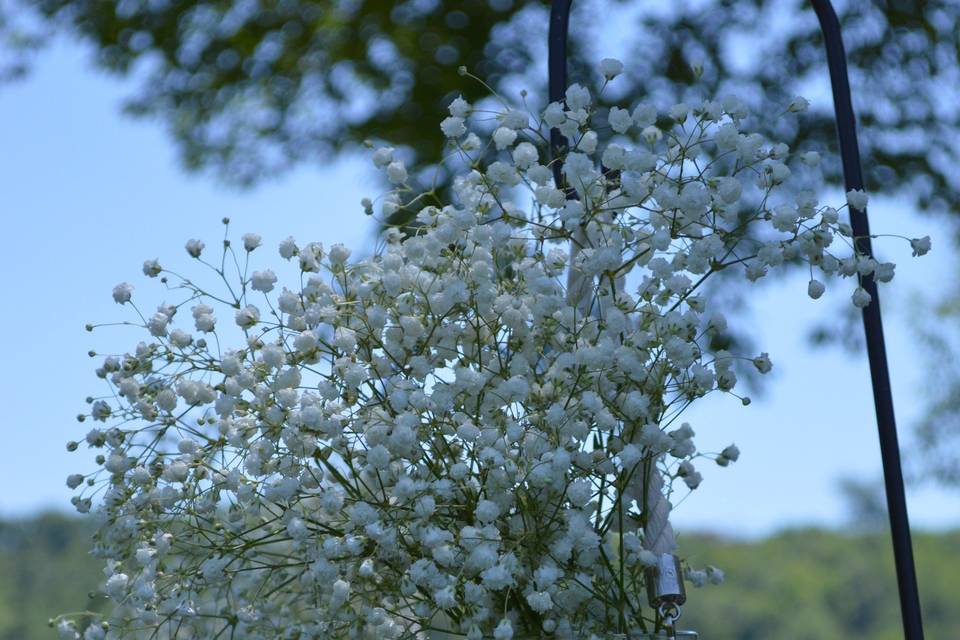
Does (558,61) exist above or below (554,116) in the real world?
above

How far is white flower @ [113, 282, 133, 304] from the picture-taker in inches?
37.1

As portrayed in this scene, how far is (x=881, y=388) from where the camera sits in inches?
41.3

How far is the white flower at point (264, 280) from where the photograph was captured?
35.9 inches

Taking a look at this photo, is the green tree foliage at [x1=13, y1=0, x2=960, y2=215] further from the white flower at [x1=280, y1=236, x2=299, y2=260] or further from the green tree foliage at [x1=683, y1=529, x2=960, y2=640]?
the green tree foliage at [x1=683, y1=529, x2=960, y2=640]

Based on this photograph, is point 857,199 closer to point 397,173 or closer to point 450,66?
point 397,173

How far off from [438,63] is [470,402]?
2.64 m

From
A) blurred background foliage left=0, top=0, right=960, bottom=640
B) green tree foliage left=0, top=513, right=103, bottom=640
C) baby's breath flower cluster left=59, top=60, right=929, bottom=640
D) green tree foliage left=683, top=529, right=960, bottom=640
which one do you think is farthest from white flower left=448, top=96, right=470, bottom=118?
green tree foliage left=683, top=529, right=960, bottom=640

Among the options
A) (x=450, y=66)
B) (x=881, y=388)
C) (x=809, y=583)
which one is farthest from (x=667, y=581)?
(x=809, y=583)

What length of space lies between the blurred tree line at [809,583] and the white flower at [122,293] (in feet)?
79.2

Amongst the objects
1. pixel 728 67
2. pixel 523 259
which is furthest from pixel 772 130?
pixel 523 259

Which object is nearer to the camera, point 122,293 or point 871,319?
point 122,293

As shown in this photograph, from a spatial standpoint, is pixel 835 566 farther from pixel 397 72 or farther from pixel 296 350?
pixel 296 350

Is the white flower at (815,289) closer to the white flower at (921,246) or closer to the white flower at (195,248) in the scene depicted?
the white flower at (921,246)

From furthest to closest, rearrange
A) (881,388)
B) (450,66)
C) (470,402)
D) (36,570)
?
(36,570)
(450,66)
(881,388)
(470,402)
